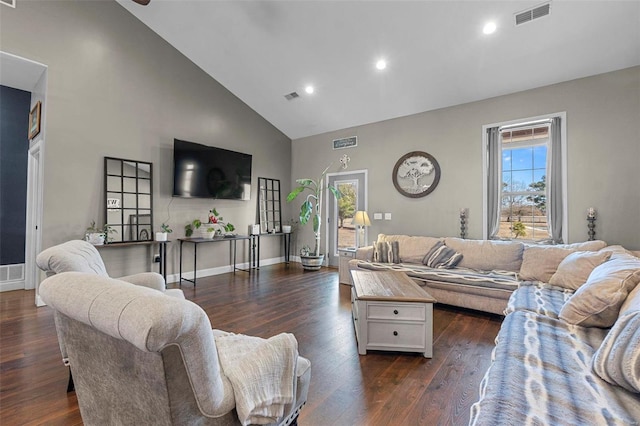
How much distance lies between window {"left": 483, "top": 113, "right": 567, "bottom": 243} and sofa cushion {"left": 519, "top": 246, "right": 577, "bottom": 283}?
2.66 feet

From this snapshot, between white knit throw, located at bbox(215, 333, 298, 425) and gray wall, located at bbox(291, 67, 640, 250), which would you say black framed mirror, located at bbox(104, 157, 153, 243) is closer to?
gray wall, located at bbox(291, 67, 640, 250)

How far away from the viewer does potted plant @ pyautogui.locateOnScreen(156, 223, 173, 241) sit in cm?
431

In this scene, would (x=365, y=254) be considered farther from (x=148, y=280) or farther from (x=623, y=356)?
(x=623, y=356)

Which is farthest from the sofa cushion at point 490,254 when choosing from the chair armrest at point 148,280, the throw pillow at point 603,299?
the chair armrest at point 148,280

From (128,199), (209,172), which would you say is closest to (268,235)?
(209,172)

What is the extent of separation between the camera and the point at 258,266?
5.95m

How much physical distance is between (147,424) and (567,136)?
517 cm

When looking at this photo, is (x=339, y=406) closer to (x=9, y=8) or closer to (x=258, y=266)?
(x=258, y=266)

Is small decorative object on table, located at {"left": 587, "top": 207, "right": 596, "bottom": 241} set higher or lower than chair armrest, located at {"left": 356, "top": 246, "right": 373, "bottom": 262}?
higher

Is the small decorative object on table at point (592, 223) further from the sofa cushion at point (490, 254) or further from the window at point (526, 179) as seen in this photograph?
the sofa cushion at point (490, 254)

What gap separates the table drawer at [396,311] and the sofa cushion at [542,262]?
1774mm

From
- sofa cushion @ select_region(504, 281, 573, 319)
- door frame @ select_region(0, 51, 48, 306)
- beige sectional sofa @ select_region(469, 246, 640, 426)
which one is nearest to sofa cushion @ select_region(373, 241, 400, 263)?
sofa cushion @ select_region(504, 281, 573, 319)

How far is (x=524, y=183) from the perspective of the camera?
14.2ft

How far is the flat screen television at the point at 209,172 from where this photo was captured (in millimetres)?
4758
